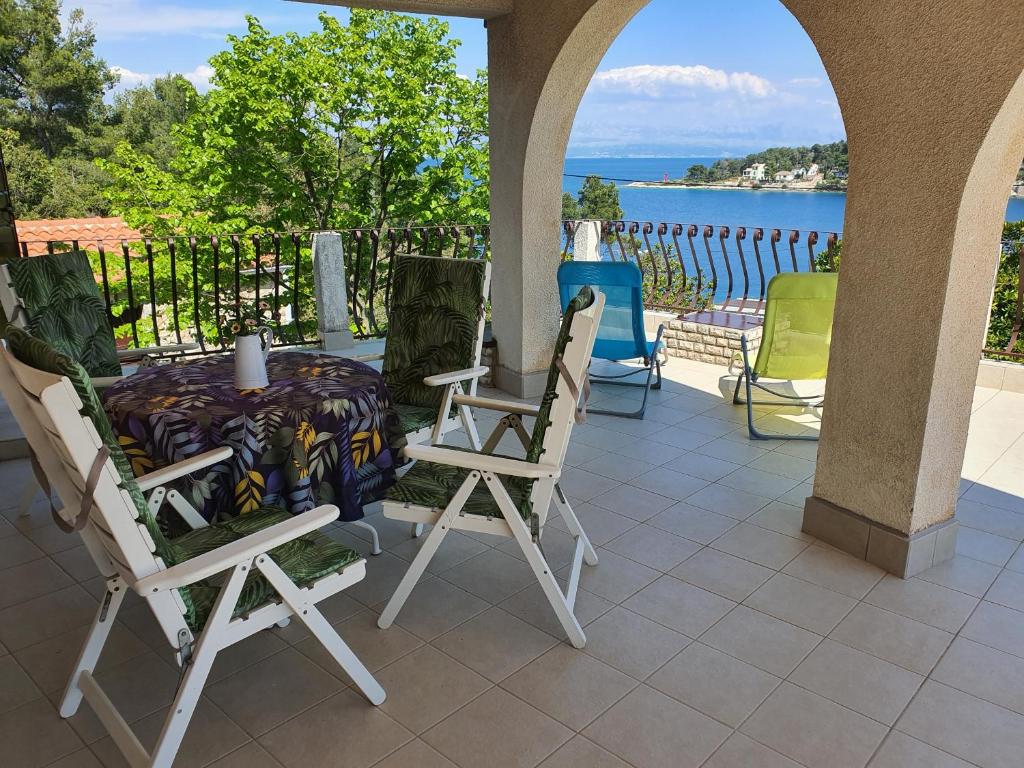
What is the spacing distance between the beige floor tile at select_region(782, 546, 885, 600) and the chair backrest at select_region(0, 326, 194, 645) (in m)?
2.27

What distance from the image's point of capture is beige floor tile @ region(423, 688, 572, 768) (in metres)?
2.08

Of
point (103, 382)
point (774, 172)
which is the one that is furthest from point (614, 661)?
point (774, 172)

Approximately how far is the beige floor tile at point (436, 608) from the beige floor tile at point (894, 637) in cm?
127

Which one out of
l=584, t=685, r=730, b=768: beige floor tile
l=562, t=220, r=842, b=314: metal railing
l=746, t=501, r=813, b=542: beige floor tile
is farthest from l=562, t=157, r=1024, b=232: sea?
l=584, t=685, r=730, b=768: beige floor tile

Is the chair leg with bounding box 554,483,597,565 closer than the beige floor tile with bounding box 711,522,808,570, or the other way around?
the chair leg with bounding box 554,483,597,565

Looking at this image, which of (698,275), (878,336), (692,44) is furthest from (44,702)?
(692,44)

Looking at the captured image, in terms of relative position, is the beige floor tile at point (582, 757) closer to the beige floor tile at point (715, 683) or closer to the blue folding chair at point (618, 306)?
the beige floor tile at point (715, 683)

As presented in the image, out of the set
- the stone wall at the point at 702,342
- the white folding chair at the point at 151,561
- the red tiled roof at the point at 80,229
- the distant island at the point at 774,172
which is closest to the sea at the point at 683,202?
the distant island at the point at 774,172

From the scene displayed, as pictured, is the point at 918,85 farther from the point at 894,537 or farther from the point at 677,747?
the point at 677,747

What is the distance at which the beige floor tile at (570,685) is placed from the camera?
2.26 metres

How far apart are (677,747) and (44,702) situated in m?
1.88

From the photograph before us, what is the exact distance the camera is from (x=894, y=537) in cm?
302

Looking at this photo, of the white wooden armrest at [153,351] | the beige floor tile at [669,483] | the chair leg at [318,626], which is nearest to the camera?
the chair leg at [318,626]

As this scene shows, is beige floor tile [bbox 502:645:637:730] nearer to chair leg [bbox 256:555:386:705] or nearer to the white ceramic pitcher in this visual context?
chair leg [bbox 256:555:386:705]
